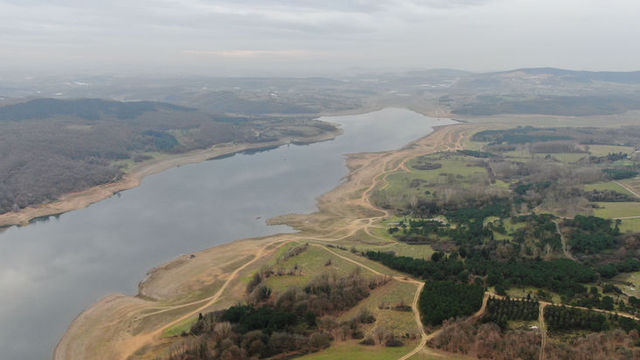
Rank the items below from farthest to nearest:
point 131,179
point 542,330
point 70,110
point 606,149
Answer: point 70,110 < point 606,149 < point 131,179 < point 542,330

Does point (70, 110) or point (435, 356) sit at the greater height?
point (70, 110)

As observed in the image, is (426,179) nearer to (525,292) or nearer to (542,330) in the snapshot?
(525,292)

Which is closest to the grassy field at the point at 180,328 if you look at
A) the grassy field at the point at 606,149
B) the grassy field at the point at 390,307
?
the grassy field at the point at 390,307

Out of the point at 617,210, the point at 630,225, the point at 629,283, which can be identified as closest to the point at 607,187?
the point at 617,210

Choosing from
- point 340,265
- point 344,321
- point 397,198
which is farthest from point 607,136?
point 344,321

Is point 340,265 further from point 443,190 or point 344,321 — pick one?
point 443,190

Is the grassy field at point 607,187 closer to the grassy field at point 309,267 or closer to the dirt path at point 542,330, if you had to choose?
the dirt path at point 542,330

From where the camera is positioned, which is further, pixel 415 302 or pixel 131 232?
pixel 131 232
